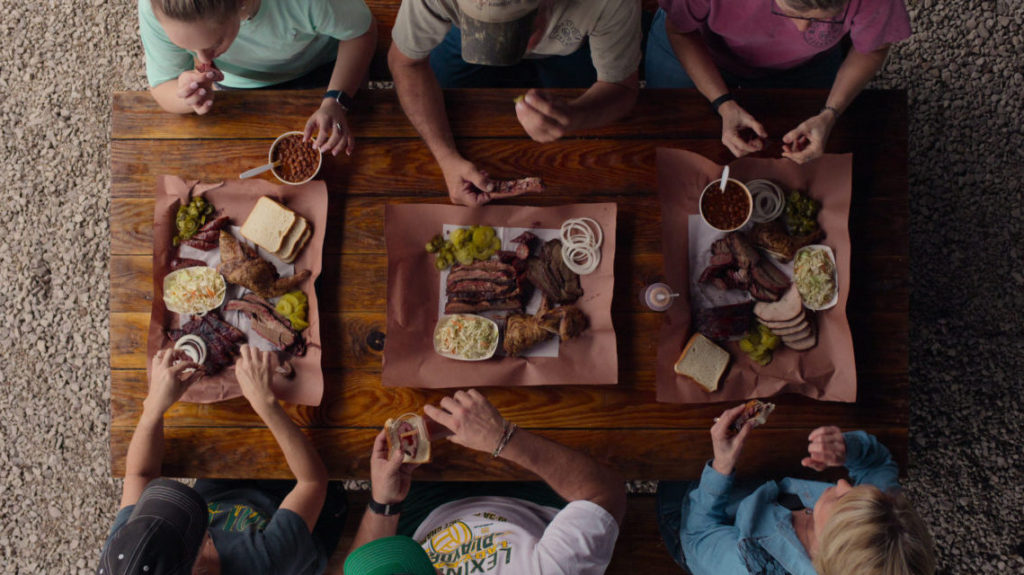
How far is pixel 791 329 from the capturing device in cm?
246

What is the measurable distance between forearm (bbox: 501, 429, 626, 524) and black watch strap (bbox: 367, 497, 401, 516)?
0.51 meters

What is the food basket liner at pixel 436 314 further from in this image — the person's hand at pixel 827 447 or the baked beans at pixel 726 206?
the person's hand at pixel 827 447

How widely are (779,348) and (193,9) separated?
2578mm

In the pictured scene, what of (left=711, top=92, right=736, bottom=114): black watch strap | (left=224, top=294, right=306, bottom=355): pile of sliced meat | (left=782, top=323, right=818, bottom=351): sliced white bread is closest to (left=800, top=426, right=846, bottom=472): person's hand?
(left=782, top=323, right=818, bottom=351): sliced white bread

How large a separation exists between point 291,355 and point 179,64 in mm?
1331

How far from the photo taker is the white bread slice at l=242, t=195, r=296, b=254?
2.51m

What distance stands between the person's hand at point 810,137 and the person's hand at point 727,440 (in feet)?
3.48

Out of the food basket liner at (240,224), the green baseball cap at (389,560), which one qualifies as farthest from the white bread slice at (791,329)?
the food basket liner at (240,224)

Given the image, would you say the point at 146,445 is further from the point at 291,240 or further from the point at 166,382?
the point at 291,240

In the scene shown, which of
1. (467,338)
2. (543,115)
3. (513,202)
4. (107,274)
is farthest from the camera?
(107,274)

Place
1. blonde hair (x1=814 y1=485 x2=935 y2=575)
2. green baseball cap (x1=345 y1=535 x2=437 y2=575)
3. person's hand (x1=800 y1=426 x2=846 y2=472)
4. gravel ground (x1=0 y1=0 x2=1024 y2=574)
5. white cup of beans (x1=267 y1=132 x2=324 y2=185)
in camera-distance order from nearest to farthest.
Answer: green baseball cap (x1=345 y1=535 x2=437 y2=575), blonde hair (x1=814 y1=485 x2=935 y2=575), person's hand (x1=800 y1=426 x2=846 y2=472), white cup of beans (x1=267 y1=132 x2=324 y2=185), gravel ground (x1=0 y1=0 x2=1024 y2=574)

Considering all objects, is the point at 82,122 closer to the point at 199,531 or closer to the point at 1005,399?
the point at 199,531

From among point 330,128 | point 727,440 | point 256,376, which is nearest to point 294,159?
point 330,128

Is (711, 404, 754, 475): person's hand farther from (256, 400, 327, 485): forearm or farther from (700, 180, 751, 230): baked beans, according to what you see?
(256, 400, 327, 485): forearm
